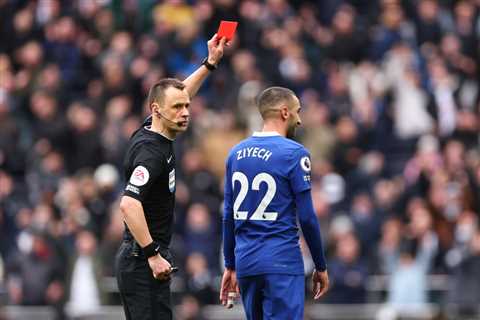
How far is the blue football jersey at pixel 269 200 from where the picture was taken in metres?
10.6

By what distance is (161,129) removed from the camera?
10531 mm

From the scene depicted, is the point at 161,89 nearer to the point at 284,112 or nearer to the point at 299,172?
the point at 284,112

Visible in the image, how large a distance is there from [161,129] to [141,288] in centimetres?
118

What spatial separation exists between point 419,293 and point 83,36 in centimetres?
752

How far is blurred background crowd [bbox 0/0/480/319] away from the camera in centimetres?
1888

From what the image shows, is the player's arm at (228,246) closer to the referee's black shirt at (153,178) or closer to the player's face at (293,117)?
the referee's black shirt at (153,178)

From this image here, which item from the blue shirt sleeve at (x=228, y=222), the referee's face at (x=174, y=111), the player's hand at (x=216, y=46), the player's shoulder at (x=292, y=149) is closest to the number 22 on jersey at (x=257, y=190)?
the blue shirt sleeve at (x=228, y=222)

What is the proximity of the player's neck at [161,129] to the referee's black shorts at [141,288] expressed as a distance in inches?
32.5

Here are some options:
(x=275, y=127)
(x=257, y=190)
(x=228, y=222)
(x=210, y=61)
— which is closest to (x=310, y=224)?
(x=257, y=190)

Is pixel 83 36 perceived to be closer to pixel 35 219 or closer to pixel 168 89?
pixel 35 219

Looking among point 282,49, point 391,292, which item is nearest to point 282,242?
point 391,292

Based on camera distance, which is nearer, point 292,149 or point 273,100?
point 292,149

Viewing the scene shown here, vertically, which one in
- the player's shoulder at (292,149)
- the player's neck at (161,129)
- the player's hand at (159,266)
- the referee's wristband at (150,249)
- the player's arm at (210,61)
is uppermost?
the player's arm at (210,61)

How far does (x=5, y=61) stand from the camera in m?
22.5
